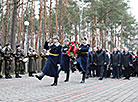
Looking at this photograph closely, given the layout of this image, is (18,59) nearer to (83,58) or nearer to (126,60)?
(83,58)

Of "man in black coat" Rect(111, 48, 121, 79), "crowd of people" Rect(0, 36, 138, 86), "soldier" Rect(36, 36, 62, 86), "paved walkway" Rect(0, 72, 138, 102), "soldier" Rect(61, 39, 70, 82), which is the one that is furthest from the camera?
"man in black coat" Rect(111, 48, 121, 79)

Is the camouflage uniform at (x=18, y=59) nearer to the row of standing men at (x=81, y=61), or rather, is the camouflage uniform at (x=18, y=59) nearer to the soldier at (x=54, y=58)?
the row of standing men at (x=81, y=61)

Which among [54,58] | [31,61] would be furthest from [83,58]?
[31,61]

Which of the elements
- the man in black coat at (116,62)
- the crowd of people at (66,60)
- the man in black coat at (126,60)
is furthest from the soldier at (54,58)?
the man in black coat at (126,60)

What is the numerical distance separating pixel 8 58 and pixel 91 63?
6.24 meters

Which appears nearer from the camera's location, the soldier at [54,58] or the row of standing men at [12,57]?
the soldier at [54,58]

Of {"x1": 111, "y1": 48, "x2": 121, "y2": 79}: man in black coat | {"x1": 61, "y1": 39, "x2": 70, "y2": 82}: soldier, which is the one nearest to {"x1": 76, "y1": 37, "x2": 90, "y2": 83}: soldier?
{"x1": 61, "y1": 39, "x2": 70, "y2": 82}: soldier

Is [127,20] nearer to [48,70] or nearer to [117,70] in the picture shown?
[117,70]

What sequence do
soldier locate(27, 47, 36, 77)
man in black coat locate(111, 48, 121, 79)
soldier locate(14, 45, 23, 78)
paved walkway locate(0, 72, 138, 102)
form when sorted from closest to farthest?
paved walkway locate(0, 72, 138, 102) → soldier locate(14, 45, 23, 78) → man in black coat locate(111, 48, 121, 79) → soldier locate(27, 47, 36, 77)

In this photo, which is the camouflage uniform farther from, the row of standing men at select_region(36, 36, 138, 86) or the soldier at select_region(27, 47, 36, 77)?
the row of standing men at select_region(36, 36, 138, 86)

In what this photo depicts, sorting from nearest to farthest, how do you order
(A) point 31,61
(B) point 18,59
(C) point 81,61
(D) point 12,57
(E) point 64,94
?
Result: (E) point 64,94
(C) point 81,61
(B) point 18,59
(D) point 12,57
(A) point 31,61

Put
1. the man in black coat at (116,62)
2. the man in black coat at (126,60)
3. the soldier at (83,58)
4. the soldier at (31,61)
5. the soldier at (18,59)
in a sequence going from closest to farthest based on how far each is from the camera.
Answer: the soldier at (83,58), the soldier at (18,59), the man in black coat at (126,60), the man in black coat at (116,62), the soldier at (31,61)

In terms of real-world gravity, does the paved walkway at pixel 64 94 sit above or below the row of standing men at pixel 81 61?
below

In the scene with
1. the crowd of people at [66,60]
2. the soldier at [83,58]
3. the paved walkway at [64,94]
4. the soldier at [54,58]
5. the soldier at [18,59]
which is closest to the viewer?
the paved walkway at [64,94]
